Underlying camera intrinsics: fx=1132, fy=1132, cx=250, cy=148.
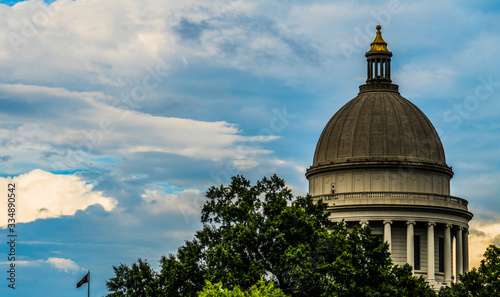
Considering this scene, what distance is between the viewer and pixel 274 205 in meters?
77.0

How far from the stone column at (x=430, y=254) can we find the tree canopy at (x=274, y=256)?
2116 centimetres

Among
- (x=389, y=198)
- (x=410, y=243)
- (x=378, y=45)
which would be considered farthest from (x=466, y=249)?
(x=378, y=45)

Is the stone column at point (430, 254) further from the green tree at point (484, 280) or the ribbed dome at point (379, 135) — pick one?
the green tree at point (484, 280)

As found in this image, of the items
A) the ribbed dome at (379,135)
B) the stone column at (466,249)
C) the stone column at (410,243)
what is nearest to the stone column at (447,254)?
the stone column at (466,249)

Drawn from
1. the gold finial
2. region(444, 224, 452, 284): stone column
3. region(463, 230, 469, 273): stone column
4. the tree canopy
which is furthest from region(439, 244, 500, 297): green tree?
the gold finial

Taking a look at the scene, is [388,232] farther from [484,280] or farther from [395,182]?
[484,280]

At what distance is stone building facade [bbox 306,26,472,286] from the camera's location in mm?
102125

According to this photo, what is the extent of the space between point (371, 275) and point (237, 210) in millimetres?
10402

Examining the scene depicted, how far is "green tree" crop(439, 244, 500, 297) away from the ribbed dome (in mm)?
22439

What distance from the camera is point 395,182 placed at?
10412 cm

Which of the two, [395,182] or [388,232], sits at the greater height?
[395,182]

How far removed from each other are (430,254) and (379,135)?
480 inches

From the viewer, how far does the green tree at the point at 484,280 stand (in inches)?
3179

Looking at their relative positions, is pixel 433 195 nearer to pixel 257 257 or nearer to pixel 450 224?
pixel 450 224
